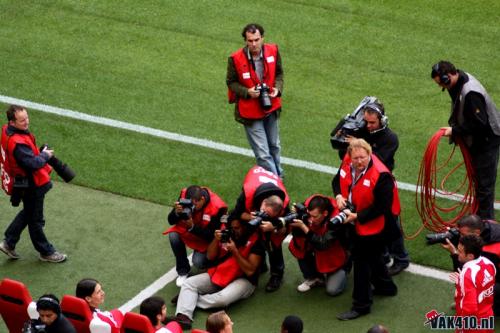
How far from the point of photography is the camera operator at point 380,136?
10617 mm

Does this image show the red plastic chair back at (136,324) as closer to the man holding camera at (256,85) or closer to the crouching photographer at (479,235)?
the crouching photographer at (479,235)

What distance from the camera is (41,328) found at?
28.3 feet

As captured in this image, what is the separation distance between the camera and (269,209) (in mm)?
10266

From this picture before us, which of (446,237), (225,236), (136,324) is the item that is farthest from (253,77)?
(136,324)

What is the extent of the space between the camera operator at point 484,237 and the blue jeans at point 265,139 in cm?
299

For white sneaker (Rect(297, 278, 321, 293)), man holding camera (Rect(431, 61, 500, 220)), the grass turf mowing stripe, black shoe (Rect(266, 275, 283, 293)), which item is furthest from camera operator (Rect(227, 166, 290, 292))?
the grass turf mowing stripe

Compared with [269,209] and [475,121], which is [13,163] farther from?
[475,121]

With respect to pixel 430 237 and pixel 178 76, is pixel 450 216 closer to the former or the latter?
pixel 430 237

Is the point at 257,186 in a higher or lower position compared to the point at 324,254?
higher

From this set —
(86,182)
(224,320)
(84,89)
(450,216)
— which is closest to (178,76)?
(84,89)

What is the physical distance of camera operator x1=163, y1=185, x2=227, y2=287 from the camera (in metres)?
10.5

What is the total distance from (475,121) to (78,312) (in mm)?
4255

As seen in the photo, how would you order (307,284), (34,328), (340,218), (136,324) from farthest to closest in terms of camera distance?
(307,284)
(340,218)
(136,324)
(34,328)

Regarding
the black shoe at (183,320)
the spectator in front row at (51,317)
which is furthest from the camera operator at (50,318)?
the black shoe at (183,320)
